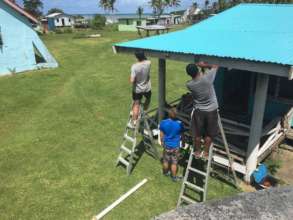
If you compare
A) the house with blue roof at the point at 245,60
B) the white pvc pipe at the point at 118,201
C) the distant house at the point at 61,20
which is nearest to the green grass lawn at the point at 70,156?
the white pvc pipe at the point at 118,201

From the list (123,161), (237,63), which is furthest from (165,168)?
(237,63)

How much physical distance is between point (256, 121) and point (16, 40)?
52.1ft

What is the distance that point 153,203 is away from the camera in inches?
224

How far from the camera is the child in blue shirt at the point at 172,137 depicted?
5.90 m

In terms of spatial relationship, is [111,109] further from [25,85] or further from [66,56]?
[66,56]

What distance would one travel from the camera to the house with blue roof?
514 cm

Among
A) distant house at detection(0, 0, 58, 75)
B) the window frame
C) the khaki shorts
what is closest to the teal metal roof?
the window frame

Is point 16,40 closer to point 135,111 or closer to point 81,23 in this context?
point 135,111

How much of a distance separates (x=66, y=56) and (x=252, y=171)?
20927 millimetres

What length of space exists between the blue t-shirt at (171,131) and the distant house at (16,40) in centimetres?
1415

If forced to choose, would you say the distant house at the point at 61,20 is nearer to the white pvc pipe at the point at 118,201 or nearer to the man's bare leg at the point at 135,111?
the man's bare leg at the point at 135,111

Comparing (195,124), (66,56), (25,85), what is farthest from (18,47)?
(195,124)

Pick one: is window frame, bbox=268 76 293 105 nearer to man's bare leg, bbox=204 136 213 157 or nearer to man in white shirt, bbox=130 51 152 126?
man's bare leg, bbox=204 136 213 157

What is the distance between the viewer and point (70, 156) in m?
7.55
